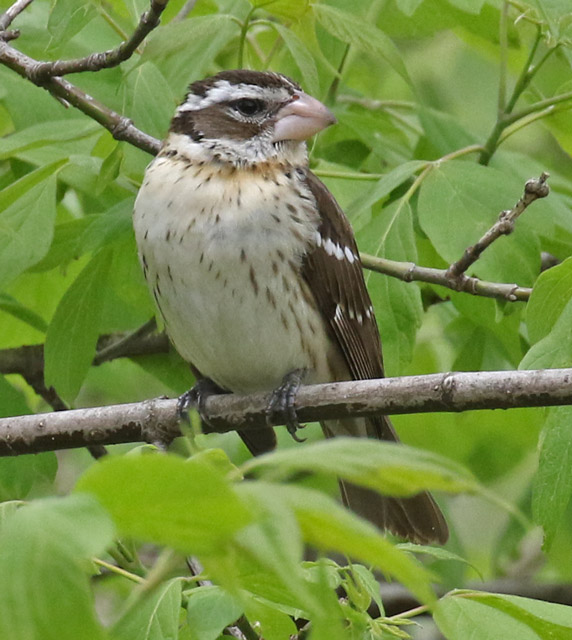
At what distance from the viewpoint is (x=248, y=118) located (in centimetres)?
363

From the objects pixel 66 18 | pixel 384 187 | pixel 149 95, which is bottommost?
pixel 384 187

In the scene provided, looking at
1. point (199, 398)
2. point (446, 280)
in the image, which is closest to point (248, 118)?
point (199, 398)

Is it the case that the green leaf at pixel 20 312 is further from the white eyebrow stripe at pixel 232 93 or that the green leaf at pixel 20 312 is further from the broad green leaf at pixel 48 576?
the broad green leaf at pixel 48 576

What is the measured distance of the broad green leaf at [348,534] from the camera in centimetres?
117

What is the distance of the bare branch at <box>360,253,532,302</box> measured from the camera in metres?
2.91

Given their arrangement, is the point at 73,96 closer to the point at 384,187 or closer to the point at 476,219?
the point at 384,187

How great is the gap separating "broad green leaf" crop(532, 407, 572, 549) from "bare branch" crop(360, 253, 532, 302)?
550 millimetres

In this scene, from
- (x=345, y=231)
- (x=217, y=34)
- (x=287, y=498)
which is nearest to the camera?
(x=287, y=498)

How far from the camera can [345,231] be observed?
3.57 meters

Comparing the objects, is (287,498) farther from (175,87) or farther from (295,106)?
(295,106)

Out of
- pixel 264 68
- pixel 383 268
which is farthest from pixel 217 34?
pixel 383 268

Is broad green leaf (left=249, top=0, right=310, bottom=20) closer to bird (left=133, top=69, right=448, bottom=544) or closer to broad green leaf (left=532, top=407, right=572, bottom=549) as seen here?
bird (left=133, top=69, right=448, bottom=544)

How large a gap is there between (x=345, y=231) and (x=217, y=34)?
2.64 ft

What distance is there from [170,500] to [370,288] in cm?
208
